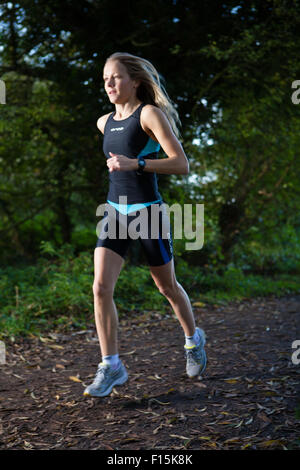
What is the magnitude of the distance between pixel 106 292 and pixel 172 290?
1.70ft

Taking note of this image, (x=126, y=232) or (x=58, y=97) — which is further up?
(x=58, y=97)

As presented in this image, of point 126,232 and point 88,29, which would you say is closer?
point 126,232

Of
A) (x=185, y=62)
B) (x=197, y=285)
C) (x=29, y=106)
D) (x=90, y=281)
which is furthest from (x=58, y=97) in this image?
(x=197, y=285)

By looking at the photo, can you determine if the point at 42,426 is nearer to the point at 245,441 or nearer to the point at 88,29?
the point at 245,441

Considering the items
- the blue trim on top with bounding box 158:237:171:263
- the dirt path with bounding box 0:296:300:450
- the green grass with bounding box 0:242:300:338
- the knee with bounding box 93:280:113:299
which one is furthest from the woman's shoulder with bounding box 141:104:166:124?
the green grass with bounding box 0:242:300:338

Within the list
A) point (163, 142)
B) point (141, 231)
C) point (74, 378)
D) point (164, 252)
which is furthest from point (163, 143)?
point (74, 378)

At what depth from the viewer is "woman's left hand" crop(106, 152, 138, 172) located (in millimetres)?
3078

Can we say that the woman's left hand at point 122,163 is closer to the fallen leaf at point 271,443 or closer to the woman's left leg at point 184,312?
the woman's left leg at point 184,312

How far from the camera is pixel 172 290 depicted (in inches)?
141

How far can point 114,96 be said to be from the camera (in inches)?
132

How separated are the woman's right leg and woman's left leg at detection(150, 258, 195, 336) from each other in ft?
0.98

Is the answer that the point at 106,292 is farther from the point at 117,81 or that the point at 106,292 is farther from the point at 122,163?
the point at 117,81

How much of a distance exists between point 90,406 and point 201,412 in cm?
75

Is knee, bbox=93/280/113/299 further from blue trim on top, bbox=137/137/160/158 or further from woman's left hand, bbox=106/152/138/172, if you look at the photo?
blue trim on top, bbox=137/137/160/158
